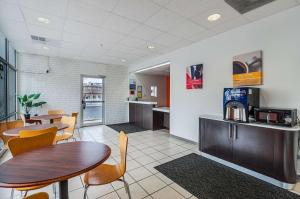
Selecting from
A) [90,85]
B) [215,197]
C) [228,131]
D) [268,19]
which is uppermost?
[268,19]

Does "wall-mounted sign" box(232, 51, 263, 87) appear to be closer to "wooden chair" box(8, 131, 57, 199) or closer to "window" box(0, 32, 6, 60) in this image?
"wooden chair" box(8, 131, 57, 199)

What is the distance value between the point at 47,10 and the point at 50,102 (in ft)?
13.5

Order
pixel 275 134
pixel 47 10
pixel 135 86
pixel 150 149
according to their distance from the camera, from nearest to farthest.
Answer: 1. pixel 275 134
2. pixel 47 10
3. pixel 150 149
4. pixel 135 86

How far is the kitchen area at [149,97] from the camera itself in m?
5.93

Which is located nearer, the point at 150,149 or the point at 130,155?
the point at 130,155

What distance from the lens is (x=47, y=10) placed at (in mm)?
2570

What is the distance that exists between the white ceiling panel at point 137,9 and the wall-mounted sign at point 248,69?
79.5 inches

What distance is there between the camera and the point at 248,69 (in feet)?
9.82

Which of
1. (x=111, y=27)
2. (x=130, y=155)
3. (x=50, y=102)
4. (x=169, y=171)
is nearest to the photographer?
(x=169, y=171)

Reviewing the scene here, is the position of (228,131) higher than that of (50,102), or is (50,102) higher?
(50,102)

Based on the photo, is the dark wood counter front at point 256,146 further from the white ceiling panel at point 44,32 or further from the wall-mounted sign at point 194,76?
the white ceiling panel at point 44,32

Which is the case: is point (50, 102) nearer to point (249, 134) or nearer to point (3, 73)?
point (3, 73)

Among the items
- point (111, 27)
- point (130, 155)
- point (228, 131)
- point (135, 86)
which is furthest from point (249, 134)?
point (135, 86)

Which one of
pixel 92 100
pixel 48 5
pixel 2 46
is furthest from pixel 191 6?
pixel 92 100
